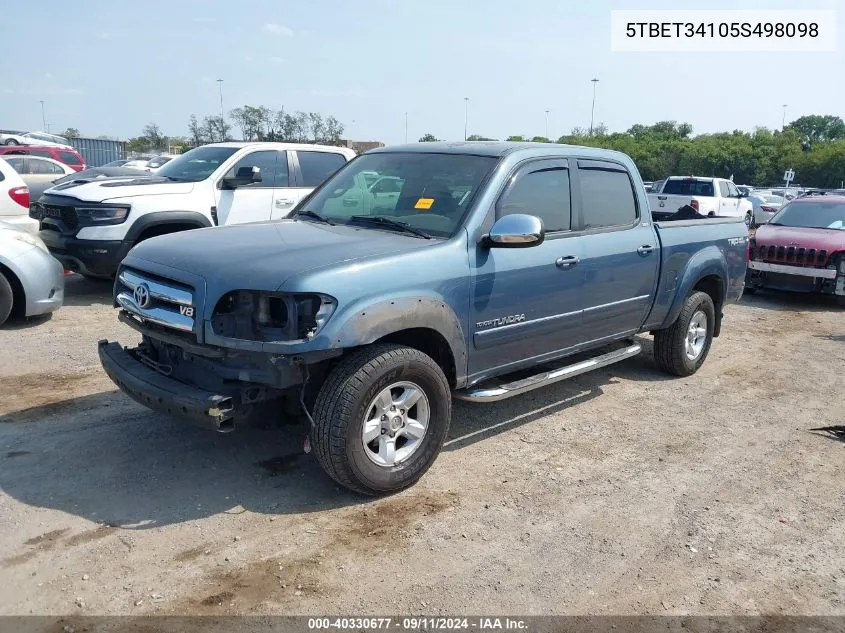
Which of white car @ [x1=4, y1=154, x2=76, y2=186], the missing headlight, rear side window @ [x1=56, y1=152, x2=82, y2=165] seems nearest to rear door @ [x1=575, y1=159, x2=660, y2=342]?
the missing headlight

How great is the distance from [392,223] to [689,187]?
1773cm

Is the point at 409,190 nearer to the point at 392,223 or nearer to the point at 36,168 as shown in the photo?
the point at 392,223

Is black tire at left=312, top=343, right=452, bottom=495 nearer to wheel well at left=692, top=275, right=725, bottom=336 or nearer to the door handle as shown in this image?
the door handle

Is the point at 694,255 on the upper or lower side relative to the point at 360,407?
upper

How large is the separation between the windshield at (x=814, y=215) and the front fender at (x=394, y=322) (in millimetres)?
9092

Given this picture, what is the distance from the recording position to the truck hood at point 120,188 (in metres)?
8.49

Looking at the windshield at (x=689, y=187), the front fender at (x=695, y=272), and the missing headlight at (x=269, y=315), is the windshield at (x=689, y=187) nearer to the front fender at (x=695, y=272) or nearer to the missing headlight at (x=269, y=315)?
the front fender at (x=695, y=272)

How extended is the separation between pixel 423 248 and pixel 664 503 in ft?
6.60

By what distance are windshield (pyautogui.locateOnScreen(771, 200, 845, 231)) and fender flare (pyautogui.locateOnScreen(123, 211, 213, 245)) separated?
29.2ft

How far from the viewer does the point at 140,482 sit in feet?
13.6

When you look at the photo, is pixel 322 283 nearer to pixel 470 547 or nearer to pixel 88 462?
pixel 470 547

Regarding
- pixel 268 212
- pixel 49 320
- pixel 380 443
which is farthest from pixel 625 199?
pixel 49 320

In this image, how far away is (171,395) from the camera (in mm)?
3818

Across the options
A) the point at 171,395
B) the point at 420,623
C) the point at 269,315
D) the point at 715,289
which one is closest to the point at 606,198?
the point at 715,289
